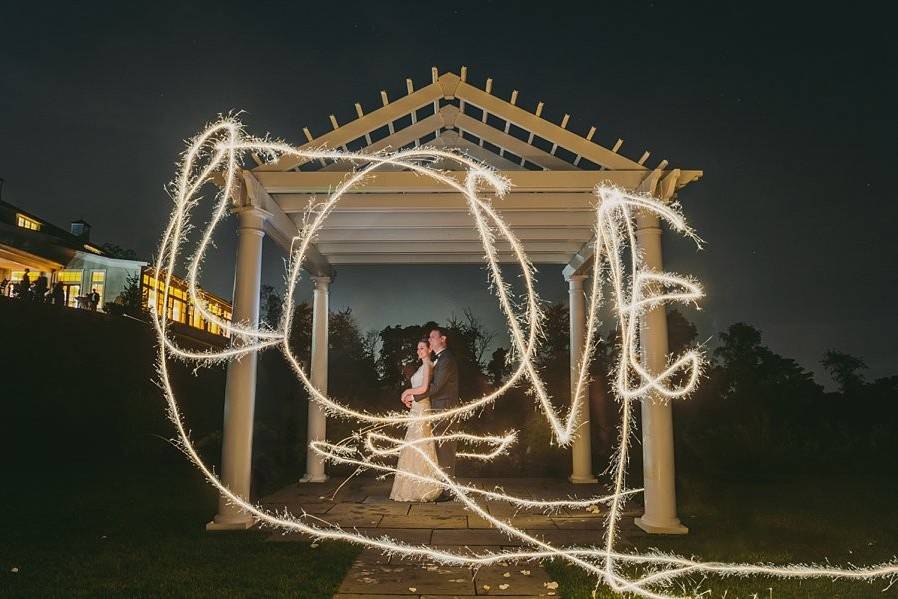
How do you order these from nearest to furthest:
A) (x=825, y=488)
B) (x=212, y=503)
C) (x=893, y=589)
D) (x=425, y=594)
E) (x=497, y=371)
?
(x=425, y=594) → (x=893, y=589) → (x=212, y=503) → (x=825, y=488) → (x=497, y=371)

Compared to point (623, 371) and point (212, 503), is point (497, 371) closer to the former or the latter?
point (212, 503)

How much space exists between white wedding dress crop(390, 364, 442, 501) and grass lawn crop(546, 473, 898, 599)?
3180mm

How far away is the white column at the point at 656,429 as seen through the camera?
6410mm

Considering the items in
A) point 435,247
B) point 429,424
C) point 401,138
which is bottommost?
point 429,424

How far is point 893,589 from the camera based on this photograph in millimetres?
4652

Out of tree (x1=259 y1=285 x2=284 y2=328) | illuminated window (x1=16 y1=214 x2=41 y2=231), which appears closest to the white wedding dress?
tree (x1=259 y1=285 x2=284 y2=328)

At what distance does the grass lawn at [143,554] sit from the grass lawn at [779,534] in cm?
208

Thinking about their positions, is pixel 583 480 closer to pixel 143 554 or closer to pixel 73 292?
pixel 143 554

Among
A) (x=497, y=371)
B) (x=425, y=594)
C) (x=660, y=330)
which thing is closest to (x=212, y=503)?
(x=425, y=594)

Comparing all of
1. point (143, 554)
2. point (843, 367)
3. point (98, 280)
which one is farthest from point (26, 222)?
point (843, 367)

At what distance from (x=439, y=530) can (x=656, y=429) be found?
248 cm

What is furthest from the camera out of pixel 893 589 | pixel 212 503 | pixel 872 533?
pixel 212 503

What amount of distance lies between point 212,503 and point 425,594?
470 centimetres

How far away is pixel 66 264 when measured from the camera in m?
29.1
